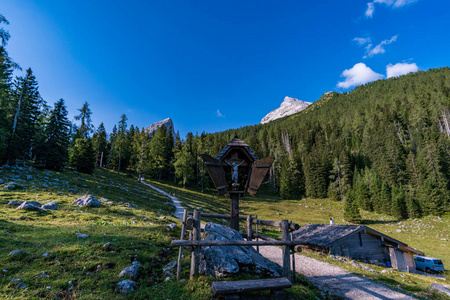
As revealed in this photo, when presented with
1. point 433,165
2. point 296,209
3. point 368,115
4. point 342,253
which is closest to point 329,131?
point 368,115

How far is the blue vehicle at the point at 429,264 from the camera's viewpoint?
2119 cm

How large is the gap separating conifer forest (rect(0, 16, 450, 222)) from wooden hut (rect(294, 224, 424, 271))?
24.5 meters

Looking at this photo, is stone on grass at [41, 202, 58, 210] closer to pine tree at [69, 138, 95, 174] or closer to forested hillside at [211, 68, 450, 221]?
pine tree at [69, 138, 95, 174]

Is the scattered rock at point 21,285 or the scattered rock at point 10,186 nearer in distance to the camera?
the scattered rock at point 21,285

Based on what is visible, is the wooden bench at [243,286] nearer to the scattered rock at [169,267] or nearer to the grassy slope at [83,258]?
the grassy slope at [83,258]

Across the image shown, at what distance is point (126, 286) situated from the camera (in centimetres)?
531

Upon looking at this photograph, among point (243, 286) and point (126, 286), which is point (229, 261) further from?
point (126, 286)

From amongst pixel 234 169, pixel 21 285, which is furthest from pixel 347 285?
pixel 21 285

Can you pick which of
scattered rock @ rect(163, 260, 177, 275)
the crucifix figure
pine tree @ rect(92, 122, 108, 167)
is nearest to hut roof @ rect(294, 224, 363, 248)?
the crucifix figure

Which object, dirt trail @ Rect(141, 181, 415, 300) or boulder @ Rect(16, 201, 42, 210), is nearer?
dirt trail @ Rect(141, 181, 415, 300)

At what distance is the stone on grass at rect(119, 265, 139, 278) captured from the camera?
19.6ft

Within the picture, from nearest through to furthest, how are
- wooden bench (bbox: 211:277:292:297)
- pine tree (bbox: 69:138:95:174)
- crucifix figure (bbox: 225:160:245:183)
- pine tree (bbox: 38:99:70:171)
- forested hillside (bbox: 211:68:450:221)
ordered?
wooden bench (bbox: 211:277:292:297), crucifix figure (bbox: 225:160:245:183), pine tree (bbox: 38:99:70:171), pine tree (bbox: 69:138:95:174), forested hillside (bbox: 211:68:450:221)

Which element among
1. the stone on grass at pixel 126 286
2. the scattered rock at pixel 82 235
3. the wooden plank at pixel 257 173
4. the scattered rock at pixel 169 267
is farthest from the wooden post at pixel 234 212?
the scattered rock at pixel 82 235

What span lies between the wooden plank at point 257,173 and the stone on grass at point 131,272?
5.43 meters
